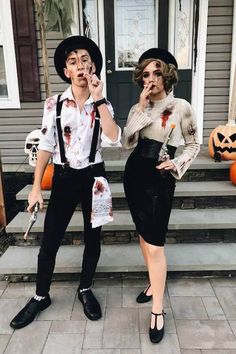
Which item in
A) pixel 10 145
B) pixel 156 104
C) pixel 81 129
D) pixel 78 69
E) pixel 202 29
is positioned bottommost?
pixel 10 145

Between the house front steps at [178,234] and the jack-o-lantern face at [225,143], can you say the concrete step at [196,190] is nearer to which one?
the house front steps at [178,234]

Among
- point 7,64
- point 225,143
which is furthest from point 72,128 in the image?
point 7,64

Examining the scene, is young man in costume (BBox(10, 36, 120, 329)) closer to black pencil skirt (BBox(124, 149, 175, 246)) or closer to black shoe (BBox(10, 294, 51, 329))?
black shoe (BBox(10, 294, 51, 329))

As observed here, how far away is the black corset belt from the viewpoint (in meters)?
2.02

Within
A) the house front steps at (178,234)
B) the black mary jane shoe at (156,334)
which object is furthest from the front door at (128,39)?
the black mary jane shoe at (156,334)

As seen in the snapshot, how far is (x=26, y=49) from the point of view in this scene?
14.6 ft

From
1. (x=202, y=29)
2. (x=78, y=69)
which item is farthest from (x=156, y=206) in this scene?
(x=202, y=29)

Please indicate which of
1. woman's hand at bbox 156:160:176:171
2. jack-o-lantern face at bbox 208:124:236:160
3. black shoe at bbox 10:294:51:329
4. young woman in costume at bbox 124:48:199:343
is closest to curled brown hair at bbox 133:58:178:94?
young woman in costume at bbox 124:48:199:343

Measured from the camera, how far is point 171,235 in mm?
3045

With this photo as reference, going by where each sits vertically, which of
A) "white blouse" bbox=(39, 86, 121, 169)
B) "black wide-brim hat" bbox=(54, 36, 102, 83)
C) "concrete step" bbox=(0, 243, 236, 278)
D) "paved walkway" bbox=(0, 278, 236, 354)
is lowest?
"paved walkway" bbox=(0, 278, 236, 354)

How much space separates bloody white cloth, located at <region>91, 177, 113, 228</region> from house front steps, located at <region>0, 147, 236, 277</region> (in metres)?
0.68

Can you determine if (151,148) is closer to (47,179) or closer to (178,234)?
(178,234)

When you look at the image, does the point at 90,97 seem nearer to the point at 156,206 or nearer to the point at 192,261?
the point at 156,206

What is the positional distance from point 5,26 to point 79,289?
11.6 ft
